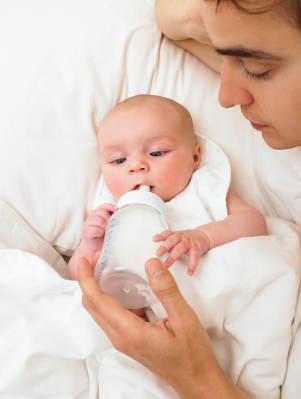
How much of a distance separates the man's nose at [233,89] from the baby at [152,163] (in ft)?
1.31

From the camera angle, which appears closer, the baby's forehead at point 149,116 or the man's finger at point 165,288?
the man's finger at point 165,288

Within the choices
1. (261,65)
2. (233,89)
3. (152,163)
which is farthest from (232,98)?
(152,163)

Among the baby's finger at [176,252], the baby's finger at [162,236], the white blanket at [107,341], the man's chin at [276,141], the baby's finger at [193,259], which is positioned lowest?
the white blanket at [107,341]

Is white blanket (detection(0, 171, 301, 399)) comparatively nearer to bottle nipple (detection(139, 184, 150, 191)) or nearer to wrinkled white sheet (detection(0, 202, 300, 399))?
wrinkled white sheet (detection(0, 202, 300, 399))

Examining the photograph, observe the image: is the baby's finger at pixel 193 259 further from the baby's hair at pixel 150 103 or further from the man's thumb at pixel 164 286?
the baby's hair at pixel 150 103

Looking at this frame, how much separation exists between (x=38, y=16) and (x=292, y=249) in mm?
1510

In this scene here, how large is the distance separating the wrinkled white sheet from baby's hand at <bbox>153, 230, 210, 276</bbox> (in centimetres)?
6

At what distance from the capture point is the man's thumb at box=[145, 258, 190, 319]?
2.54 feet

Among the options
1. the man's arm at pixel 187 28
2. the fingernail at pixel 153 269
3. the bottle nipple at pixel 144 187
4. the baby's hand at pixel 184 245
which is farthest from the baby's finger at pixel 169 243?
the man's arm at pixel 187 28

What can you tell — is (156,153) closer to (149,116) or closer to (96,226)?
(149,116)

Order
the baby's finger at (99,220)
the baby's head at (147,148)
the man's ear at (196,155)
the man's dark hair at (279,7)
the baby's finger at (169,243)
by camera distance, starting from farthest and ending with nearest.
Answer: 1. the man's ear at (196,155)
2. the baby's head at (147,148)
3. the baby's finger at (99,220)
4. the baby's finger at (169,243)
5. the man's dark hair at (279,7)

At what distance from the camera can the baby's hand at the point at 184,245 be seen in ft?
3.16

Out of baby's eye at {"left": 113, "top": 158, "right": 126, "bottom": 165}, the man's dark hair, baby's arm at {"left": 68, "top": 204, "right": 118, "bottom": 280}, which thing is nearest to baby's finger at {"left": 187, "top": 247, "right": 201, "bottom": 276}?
baby's arm at {"left": 68, "top": 204, "right": 118, "bottom": 280}

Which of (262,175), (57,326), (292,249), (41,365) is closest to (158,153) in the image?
(262,175)
